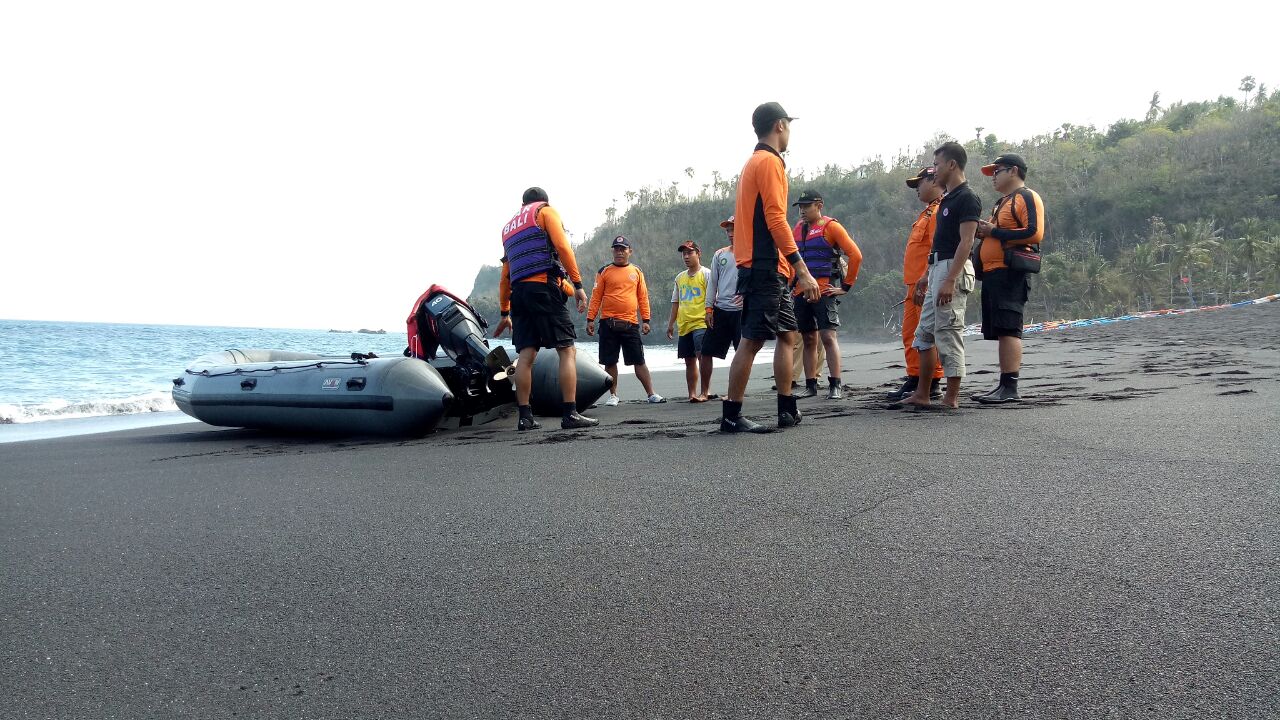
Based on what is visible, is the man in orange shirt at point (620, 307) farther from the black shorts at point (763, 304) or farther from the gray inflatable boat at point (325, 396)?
the black shorts at point (763, 304)

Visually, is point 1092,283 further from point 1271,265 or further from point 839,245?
point 839,245

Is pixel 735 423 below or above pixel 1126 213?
below

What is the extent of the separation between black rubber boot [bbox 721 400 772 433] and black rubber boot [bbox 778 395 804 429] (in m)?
0.19

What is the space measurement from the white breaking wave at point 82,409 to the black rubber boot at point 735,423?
25.1ft

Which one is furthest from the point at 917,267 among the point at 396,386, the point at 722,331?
the point at 396,386

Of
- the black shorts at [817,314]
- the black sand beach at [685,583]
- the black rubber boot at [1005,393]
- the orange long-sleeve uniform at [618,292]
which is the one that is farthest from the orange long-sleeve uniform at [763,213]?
the orange long-sleeve uniform at [618,292]

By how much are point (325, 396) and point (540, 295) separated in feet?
5.45

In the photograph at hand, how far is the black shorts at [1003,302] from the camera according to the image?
5156mm

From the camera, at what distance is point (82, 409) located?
884cm

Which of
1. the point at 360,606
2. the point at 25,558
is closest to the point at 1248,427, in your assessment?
the point at 360,606

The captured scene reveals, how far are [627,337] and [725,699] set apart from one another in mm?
6208

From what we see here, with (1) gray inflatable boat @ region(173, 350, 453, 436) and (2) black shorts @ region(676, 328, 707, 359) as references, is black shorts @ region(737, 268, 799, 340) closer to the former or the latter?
(1) gray inflatable boat @ region(173, 350, 453, 436)

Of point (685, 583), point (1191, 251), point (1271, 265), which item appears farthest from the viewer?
point (1191, 251)

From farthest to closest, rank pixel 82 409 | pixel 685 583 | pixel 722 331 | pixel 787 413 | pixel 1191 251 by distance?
pixel 1191 251, pixel 82 409, pixel 722 331, pixel 787 413, pixel 685 583
